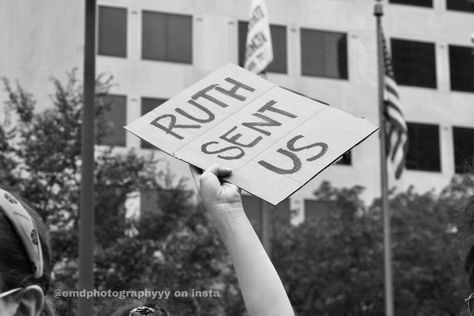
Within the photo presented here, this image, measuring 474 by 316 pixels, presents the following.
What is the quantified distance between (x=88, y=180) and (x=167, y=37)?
842 inches

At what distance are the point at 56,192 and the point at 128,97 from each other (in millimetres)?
9943

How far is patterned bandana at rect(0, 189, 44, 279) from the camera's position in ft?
6.32

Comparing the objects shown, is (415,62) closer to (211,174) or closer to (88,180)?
(88,180)

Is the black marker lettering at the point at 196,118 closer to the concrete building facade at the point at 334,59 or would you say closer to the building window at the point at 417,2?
the concrete building facade at the point at 334,59

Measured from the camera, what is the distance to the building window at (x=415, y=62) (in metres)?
32.6

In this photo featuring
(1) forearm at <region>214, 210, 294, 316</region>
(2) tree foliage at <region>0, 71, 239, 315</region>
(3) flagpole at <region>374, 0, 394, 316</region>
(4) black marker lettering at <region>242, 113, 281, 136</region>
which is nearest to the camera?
(1) forearm at <region>214, 210, 294, 316</region>

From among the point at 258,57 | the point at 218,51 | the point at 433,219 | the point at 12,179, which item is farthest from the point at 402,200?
the point at 12,179

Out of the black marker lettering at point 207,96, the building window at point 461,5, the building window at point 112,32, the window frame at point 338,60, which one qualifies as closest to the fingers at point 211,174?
the black marker lettering at point 207,96

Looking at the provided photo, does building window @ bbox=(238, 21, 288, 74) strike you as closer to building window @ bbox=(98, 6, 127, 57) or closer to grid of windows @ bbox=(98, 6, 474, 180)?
grid of windows @ bbox=(98, 6, 474, 180)

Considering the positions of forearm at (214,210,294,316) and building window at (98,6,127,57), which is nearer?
forearm at (214,210,294,316)

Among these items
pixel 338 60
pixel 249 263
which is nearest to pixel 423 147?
pixel 338 60

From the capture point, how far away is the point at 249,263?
9.41 feet

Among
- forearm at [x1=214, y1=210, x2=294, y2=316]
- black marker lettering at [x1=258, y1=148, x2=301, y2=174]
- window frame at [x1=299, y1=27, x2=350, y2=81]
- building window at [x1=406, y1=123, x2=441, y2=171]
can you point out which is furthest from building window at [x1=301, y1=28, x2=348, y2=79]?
forearm at [x1=214, y1=210, x2=294, y2=316]

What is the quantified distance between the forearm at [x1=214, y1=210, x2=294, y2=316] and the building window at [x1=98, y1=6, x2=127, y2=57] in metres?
25.6
